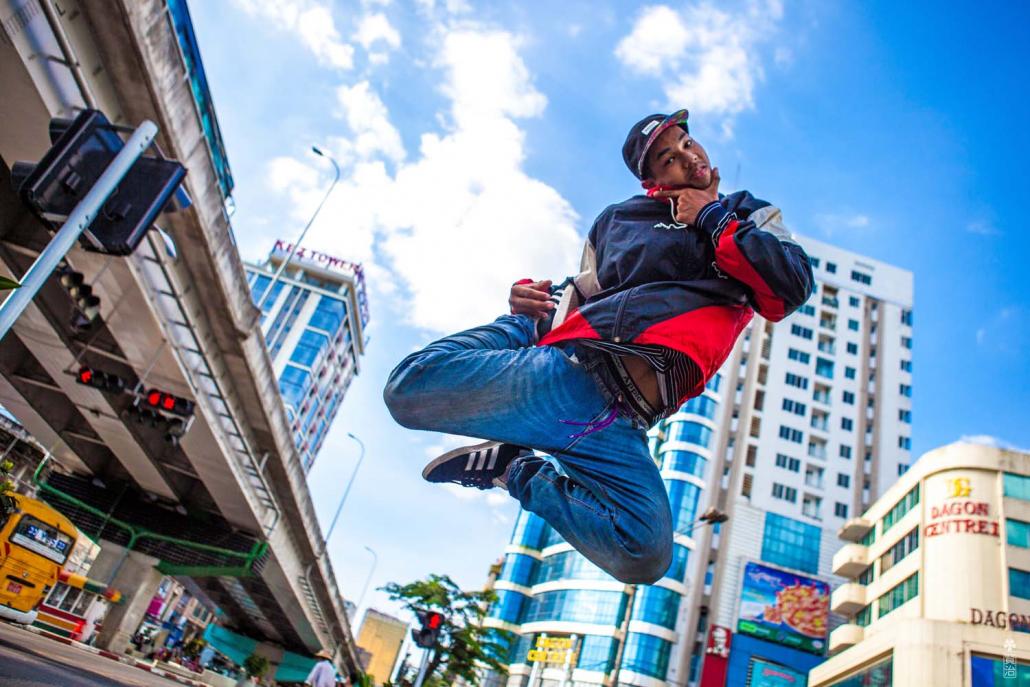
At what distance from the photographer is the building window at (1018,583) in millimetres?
25781

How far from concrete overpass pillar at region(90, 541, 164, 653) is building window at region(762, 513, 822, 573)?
1535 inches

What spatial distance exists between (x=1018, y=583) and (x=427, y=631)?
93.6 ft

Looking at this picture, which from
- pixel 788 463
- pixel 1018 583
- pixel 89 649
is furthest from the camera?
pixel 788 463

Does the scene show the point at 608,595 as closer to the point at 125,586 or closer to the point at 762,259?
the point at 125,586

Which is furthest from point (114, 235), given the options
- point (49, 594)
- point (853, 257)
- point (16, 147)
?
point (853, 257)

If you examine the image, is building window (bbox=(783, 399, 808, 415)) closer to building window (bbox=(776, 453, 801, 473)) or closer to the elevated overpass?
building window (bbox=(776, 453, 801, 473))

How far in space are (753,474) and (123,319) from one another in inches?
1843

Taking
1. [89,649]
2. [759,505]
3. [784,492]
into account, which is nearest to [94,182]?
[89,649]

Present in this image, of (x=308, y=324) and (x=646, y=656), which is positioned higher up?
(x=308, y=324)

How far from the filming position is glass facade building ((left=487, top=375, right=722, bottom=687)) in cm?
4300

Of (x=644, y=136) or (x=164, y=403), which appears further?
(x=164, y=403)

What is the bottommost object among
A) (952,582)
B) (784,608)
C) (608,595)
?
(608,595)

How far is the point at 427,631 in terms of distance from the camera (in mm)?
7223

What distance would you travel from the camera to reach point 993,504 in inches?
1110
